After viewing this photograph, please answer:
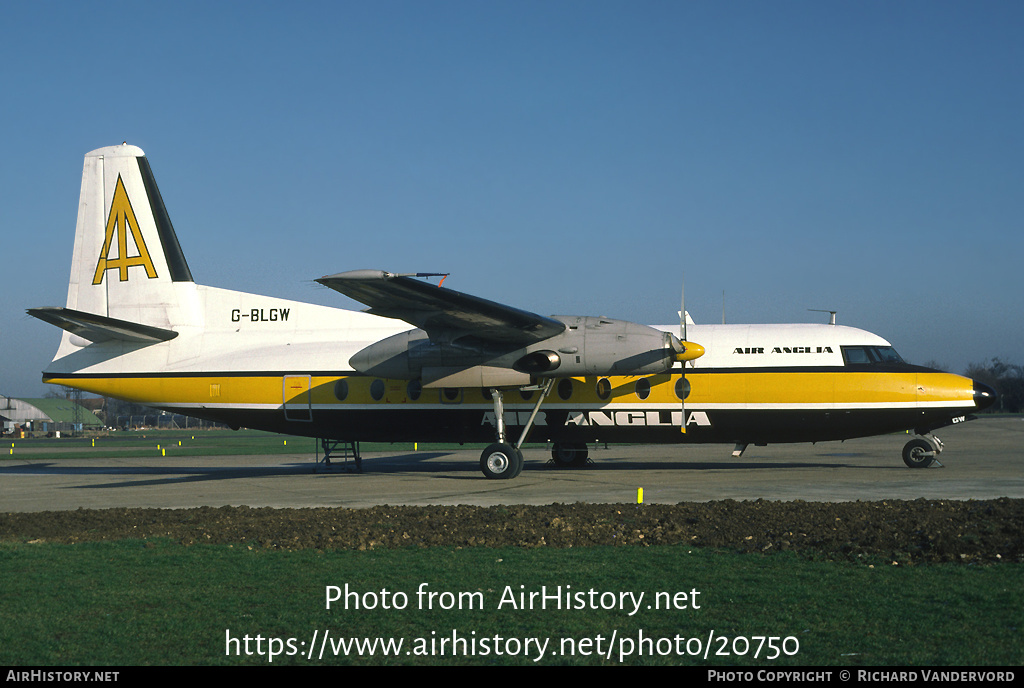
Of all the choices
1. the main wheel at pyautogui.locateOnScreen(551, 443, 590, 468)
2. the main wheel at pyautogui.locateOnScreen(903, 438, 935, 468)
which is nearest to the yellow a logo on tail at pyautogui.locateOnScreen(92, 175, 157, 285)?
the main wheel at pyautogui.locateOnScreen(551, 443, 590, 468)

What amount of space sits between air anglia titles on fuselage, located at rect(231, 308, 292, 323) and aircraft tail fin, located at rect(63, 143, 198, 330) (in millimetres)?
1187

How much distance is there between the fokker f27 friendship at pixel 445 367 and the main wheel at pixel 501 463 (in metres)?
0.05

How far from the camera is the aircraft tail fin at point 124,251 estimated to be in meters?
22.8

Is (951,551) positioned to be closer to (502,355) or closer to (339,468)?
(502,355)

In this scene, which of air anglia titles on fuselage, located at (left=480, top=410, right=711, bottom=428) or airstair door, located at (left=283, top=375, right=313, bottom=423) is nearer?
air anglia titles on fuselage, located at (left=480, top=410, right=711, bottom=428)

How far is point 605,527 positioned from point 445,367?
9.50 metres

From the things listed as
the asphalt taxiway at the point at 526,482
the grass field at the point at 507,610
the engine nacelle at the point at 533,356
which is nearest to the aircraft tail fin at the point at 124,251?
the asphalt taxiway at the point at 526,482

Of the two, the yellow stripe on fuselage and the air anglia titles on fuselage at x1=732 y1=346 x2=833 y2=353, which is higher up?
the air anglia titles on fuselage at x1=732 y1=346 x2=833 y2=353

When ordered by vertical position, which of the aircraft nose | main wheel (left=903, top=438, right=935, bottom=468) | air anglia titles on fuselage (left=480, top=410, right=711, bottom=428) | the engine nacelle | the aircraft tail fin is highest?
the aircraft tail fin

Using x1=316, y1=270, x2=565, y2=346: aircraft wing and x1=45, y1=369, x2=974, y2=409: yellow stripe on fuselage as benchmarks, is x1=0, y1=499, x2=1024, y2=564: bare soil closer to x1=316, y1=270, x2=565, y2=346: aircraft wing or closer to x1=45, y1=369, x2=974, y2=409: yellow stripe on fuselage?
x1=316, y1=270, x2=565, y2=346: aircraft wing

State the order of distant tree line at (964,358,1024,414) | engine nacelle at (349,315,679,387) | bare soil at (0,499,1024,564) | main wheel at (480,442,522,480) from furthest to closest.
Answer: distant tree line at (964,358,1024,414) → main wheel at (480,442,522,480) → engine nacelle at (349,315,679,387) → bare soil at (0,499,1024,564)

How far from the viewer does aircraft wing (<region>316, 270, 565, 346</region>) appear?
15.6 metres

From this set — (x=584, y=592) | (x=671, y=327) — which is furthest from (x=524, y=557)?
(x=671, y=327)
